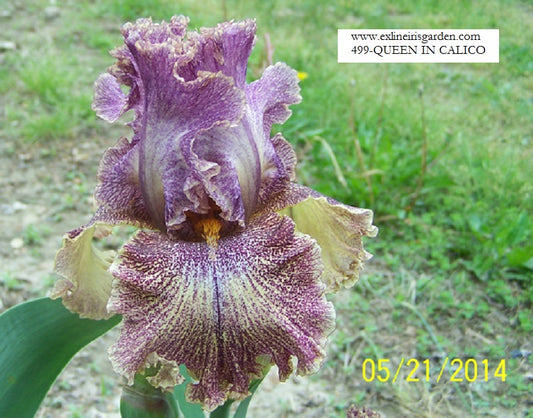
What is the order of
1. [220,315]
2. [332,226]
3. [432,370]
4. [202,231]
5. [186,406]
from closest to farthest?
[220,315] < [202,231] < [332,226] < [186,406] < [432,370]

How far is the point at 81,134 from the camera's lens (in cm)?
315

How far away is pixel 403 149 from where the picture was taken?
2947 millimetres

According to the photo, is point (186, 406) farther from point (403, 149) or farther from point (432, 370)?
point (403, 149)

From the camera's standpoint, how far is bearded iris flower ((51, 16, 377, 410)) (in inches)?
31.5

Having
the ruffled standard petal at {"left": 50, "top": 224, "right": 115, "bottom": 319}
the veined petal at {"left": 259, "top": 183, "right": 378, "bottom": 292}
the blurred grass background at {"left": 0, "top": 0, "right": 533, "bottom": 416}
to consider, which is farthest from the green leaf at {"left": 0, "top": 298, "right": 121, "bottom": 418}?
the blurred grass background at {"left": 0, "top": 0, "right": 533, "bottom": 416}

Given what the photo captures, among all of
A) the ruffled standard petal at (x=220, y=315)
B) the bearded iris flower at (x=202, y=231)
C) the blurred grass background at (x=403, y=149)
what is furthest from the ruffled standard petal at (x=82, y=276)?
the blurred grass background at (x=403, y=149)

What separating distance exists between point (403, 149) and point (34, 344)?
2271 mm

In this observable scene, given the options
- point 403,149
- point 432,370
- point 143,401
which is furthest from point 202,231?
point 403,149

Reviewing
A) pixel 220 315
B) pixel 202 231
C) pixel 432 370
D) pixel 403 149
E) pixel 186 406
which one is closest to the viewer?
pixel 220 315

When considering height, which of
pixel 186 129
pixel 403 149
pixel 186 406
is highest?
pixel 403 149

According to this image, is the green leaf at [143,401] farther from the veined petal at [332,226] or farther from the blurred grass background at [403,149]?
the blurred grass background at [403,149]

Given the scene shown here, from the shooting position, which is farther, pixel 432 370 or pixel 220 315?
pixel 432 370

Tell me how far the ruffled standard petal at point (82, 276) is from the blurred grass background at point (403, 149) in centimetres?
118

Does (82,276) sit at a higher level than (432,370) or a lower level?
higher
